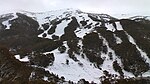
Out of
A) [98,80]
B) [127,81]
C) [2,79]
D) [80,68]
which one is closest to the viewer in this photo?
[2,79]

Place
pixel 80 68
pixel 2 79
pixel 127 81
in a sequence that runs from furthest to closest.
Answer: pixel 80 68 → pixel 127 81 → pixel 2 79

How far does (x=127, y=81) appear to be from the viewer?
6560 inches

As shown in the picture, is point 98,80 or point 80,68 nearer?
point 98,80

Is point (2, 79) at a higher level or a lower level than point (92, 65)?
higher

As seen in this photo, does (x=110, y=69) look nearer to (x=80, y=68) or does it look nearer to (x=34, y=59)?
(x=80, y=68)

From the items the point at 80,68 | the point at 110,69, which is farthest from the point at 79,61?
the point at 110,69

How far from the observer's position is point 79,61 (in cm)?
19500

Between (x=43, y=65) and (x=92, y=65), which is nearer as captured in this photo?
(x=43, y=65)

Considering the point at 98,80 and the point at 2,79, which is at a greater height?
the point at 2,79

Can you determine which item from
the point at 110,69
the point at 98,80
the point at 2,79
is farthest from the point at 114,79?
the point at 2,79

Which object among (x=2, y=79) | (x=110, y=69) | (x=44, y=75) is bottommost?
Answer: (x=110, y=69)

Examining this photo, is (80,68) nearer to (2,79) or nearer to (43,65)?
(43,65)

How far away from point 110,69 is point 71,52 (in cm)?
2529

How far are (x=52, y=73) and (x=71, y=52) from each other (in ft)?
96.2
